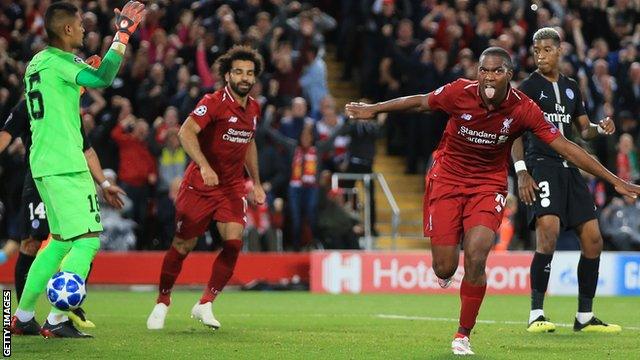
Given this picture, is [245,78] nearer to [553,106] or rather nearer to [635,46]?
[553,106]

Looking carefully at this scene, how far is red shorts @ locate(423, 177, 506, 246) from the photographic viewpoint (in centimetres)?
1002

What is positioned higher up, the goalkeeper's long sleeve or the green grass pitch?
the goalkeeper's long sleeve

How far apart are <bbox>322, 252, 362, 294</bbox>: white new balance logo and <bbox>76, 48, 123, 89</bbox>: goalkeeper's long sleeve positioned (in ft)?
35.7

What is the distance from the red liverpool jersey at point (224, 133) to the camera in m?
12.2

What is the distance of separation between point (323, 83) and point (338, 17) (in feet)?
15.5

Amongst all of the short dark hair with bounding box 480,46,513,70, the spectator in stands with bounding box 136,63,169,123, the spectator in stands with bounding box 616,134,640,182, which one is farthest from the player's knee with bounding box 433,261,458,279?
the spectator in stands with bounding box 616,134,640,182

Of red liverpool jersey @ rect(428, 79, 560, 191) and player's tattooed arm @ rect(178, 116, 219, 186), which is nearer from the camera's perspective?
red liverpool jersey @ rect(428, 79, 560, 191)

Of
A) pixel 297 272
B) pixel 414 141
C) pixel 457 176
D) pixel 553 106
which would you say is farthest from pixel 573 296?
pixel 457 176

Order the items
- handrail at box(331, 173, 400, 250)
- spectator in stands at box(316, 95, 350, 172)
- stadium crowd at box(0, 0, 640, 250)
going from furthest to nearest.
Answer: handrail at box(331, 173, 400, 250)
spectator in stands at box(316, 95, 350, 172)
stadium crowd at box(0, 0, 640, 250)

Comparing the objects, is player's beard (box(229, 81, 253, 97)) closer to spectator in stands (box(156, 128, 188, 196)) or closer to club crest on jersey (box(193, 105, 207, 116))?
club crest on jersey (box(193, 105, 207, 116))

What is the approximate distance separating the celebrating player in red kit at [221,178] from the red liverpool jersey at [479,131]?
2.62 m

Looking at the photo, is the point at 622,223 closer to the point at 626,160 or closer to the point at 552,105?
the point at 626,160

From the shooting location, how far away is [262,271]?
21.1 metres

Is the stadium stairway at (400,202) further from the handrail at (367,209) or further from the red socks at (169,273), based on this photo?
the red socks at (169,273)
